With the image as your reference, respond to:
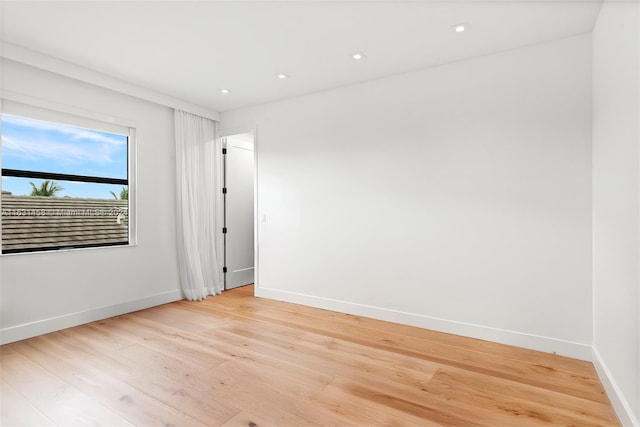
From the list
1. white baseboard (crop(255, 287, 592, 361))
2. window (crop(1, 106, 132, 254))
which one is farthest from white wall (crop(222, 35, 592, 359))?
window (crop(1, 106, 132, 254))

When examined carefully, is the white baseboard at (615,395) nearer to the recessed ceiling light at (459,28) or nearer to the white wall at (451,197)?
the white wall at (451,197)

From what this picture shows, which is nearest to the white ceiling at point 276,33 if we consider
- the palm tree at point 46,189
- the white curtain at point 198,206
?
the white curtain at point 198,206

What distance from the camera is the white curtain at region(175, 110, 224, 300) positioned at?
14.9 feet

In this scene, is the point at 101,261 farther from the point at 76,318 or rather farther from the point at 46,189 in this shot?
the point at 46,189

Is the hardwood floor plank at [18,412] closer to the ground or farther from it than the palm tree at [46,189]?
closer to the ground

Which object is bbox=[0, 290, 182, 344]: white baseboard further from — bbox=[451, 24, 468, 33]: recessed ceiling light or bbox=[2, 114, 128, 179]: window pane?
bbox=[451, 24, 468, 33]: recessed ceiling light

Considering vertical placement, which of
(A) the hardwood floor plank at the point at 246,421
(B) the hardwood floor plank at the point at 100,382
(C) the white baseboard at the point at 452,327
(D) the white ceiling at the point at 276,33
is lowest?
(A) the hardwood floor plank at the point at 246,421

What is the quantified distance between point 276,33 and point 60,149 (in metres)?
2.65

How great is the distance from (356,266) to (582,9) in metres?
2.99

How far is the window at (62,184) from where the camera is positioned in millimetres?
3199

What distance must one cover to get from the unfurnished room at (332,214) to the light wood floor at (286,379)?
0.02 meters

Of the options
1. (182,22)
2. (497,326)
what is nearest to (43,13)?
(182,22)

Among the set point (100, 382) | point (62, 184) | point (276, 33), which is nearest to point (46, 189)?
point (62, 184)

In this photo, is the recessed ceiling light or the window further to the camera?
the window
